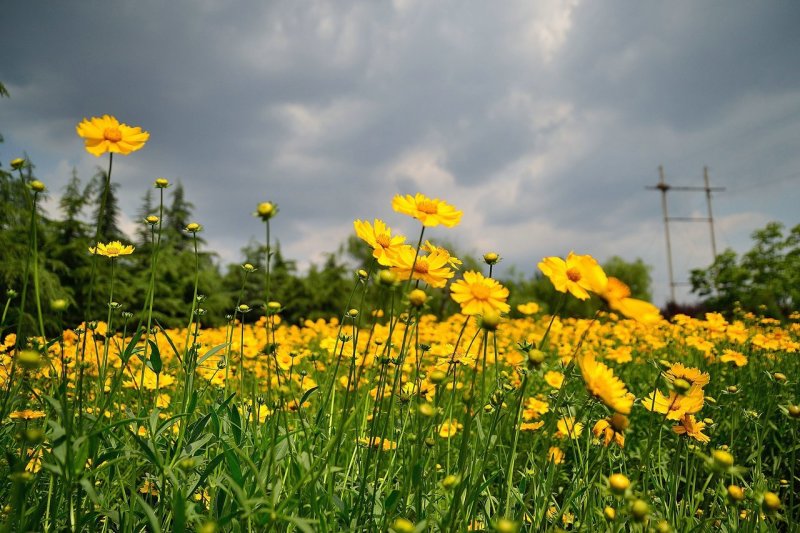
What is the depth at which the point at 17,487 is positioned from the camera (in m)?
0.80

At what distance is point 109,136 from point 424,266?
30.9 inches

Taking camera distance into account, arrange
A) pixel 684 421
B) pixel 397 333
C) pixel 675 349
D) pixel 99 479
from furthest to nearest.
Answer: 1. pixel 675 349
2. pixel 397 333
3. pixel 99 479
4. pixel 684 421

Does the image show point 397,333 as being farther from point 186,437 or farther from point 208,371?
point 186,437

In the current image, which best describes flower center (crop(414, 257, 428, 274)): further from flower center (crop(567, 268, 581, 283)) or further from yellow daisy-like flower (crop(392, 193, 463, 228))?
flower center (crop(567, 268, 581, 283))

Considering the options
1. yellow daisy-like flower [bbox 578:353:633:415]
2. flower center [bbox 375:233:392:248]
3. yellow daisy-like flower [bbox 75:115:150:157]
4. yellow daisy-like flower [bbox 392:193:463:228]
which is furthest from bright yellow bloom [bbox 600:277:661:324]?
yellow daisy-like flower [bbox 75:115:150:157]

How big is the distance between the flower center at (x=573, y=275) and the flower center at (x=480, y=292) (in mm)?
184

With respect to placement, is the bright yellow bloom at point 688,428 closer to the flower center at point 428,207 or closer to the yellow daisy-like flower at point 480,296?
the yellow daisy-like flower at point 480,296

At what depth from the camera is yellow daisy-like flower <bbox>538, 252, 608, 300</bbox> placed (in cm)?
92

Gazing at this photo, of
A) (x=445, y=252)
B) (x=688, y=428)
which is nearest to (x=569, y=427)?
(x=688, y=428)

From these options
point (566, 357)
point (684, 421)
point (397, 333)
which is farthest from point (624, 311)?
point (566, 357)

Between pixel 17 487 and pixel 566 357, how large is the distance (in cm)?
303

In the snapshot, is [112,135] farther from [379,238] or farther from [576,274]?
[576,274]

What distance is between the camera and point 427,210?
1.11 metres

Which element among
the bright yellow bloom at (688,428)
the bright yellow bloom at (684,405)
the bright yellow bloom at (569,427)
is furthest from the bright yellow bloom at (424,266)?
the bright yellow bloom at (688,428)
